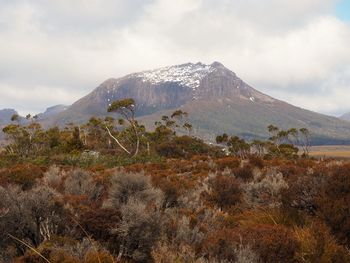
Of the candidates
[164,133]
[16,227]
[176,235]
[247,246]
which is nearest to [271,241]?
[247,246]

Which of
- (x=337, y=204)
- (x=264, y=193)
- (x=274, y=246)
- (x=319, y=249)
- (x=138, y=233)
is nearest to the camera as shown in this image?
(x=274, y=246)

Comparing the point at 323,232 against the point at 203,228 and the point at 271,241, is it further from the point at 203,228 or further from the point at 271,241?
the point at 203,228

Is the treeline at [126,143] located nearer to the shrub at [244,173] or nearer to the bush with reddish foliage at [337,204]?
the shrub at [244,173]

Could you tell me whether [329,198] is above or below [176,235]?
above

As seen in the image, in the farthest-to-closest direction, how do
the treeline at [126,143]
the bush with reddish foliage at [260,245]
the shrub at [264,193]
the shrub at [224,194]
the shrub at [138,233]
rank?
the treeline at [126,143] → the shrub at [224,194] → the shrub at [264,193] → the shrub at [138,233] → the bush with reddish foliage at [260,245]

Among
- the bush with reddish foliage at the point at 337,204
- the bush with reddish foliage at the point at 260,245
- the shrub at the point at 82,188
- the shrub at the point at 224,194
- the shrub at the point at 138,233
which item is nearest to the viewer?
the bush with reddish foliage at the point at 260,245

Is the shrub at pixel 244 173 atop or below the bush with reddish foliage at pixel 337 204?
below

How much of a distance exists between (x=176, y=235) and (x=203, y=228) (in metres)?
0.75

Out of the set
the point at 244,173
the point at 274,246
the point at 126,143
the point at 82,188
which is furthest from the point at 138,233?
the point at 126,143

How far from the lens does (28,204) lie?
8883 mm

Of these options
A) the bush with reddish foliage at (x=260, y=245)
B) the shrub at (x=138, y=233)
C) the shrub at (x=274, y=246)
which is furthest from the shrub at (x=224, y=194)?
the shrub at (x=274, y=246)

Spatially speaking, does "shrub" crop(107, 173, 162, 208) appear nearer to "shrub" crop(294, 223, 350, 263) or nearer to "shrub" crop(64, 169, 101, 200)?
"shrub" crop(64, 169, 101, 200)

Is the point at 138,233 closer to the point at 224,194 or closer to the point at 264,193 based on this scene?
the point at 264,193

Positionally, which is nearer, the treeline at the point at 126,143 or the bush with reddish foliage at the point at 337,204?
the bush with reddish foliage at the point at 337,204
